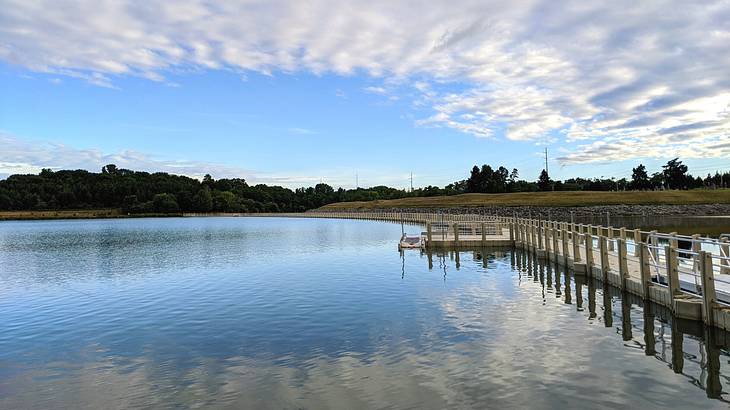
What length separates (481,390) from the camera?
902 cm

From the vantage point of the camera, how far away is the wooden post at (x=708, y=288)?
11.5 meters

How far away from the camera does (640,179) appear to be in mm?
177375

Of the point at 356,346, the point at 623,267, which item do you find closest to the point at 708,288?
the point at 623,267

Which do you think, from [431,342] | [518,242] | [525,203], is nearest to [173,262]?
[518,242]

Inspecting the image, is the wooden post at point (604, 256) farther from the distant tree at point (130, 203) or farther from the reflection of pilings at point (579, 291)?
the distant tree at point (130, 203)

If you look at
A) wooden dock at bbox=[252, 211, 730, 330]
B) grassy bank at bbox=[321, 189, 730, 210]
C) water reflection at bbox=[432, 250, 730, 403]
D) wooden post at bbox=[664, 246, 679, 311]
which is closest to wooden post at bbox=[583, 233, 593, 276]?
wooden dock at bbox=[252, 211, 730, 330]

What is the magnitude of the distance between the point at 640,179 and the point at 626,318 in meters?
185

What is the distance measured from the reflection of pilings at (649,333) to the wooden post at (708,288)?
1236 millimetres

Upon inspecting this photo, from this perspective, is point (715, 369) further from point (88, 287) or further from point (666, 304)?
point (88, 287)

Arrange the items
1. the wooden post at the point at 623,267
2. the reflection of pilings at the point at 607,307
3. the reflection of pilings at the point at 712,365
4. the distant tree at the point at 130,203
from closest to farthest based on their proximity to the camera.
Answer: the reflection of pilings at the point at 712,365 → the reflection of pilings at the point at 607,307 → the wooden post at the point at 623,267 → the distant tree at the point at 130,203

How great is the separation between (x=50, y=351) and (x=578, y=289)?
1647 centimetres

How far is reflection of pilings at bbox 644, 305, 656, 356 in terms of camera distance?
438 inches

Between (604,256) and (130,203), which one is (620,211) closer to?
(604,256)

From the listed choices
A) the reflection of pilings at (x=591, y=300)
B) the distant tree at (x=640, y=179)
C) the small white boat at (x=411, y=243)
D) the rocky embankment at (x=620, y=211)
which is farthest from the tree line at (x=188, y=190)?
the reflection of pilings at (x=591, y=300)
